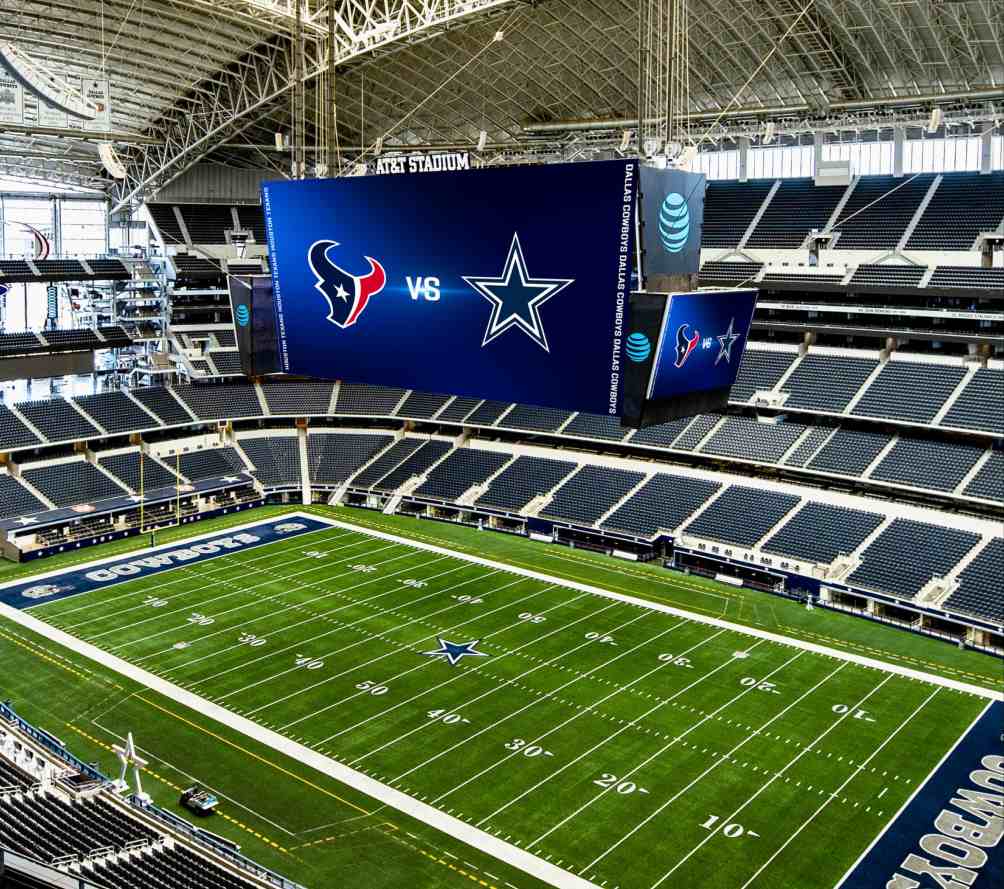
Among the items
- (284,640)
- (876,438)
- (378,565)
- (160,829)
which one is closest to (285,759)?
(160,829)

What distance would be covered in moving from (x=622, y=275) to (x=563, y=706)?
16.7 metres

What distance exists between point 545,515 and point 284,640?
14864 mm

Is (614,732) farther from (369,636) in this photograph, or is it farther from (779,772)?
(369,636)

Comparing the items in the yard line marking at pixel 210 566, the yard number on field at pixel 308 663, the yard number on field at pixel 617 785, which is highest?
the yard line marking at pixel 210 566

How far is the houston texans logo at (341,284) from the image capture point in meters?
18.2

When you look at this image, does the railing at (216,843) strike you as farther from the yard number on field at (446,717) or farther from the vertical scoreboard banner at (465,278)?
the vertical scoreboard banner at (465,278)

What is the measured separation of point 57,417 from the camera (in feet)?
163

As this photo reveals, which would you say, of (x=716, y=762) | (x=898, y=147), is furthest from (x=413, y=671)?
(x=898, y=147)

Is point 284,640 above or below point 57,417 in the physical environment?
below

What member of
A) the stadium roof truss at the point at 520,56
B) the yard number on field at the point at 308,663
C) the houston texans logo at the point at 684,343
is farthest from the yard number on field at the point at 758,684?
the stadium roof truss at the point at 520,56

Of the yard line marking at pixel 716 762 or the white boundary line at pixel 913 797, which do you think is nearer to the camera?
the white boundary line at pixel 913 797

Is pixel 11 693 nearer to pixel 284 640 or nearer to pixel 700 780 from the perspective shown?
pixel 284 640

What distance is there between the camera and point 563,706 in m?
29.3

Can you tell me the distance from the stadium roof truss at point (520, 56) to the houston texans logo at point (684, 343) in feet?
79.1
